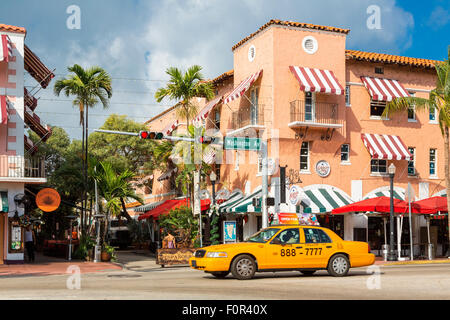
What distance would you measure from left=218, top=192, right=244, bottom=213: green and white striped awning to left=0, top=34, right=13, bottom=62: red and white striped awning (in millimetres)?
12524

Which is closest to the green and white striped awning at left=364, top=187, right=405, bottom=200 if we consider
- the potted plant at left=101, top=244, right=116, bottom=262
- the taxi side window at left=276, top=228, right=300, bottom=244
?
the potted plant at left=101, top=244, right=116, bottom=262

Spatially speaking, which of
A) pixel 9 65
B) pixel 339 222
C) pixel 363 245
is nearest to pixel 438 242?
pixel 339 222

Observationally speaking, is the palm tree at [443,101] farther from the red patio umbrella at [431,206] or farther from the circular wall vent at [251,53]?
the circular wall vent at [251,53]

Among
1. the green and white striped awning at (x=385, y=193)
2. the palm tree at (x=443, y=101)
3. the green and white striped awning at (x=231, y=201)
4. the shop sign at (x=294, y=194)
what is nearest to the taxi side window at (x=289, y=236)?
the shop sign at (x=294, y=194)

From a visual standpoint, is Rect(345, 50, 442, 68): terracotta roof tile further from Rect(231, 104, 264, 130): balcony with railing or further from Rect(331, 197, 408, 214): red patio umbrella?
Rect(331, 197, 408, 214): red patio umbrella

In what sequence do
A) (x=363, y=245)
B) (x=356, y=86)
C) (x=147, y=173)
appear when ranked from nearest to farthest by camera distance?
(x=363, y=245), (x=356, y=86), (x=147, y=173)

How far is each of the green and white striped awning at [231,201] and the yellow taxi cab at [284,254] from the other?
43.8 feet

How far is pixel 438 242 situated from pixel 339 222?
6.38 m

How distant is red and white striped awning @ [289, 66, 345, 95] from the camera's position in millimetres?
29672

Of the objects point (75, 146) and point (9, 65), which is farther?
point (75, 146)

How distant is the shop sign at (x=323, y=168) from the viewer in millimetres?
31391

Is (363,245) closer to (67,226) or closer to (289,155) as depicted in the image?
(289,155)

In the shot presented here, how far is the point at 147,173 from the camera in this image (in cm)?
4453

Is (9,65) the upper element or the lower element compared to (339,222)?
upper
